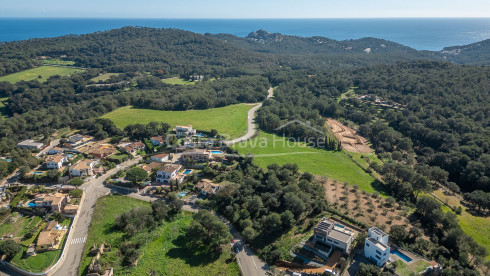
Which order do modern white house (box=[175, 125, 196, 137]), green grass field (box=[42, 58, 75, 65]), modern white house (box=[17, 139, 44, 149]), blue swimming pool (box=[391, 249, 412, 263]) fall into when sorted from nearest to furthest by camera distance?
1. blue swimming pool (box=[391, 249, 412, 263])
2. modern white house (box=[17, 139, 44, 149])
3. modern white house (box=[175, 125, 196, 137])
4. green grass field (box=[42, 58, 75, 65])

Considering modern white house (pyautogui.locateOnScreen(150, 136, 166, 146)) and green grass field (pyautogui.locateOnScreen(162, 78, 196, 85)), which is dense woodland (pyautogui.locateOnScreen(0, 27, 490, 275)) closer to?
modern white house (pyautogui.locateOnScreen(150, 136, 166, 146))

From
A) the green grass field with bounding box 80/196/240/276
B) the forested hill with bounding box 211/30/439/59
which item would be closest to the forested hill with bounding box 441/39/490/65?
the forested hill with bounding box 211/30/439/59

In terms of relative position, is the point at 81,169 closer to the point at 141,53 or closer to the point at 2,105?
the point at 2,105

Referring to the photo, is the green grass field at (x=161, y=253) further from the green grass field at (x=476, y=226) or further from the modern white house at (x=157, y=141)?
the green grass field at (x=476, y=226)

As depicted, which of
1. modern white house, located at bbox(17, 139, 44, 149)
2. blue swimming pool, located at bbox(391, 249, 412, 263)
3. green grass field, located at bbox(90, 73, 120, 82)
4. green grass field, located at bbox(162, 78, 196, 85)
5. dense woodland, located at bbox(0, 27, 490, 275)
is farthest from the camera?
green grass field, located at bbox(162, 78, 196, 85)

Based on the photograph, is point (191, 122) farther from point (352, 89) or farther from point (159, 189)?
point (352, 89)

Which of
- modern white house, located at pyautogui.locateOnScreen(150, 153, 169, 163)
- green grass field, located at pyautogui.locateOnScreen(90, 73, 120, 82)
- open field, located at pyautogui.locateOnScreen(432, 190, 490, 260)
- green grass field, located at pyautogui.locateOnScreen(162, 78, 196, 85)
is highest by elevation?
green grass field, located at pyautogui.locateOnScreen(90, 73, 120, 82)

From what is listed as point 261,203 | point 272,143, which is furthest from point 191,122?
point 261,203
